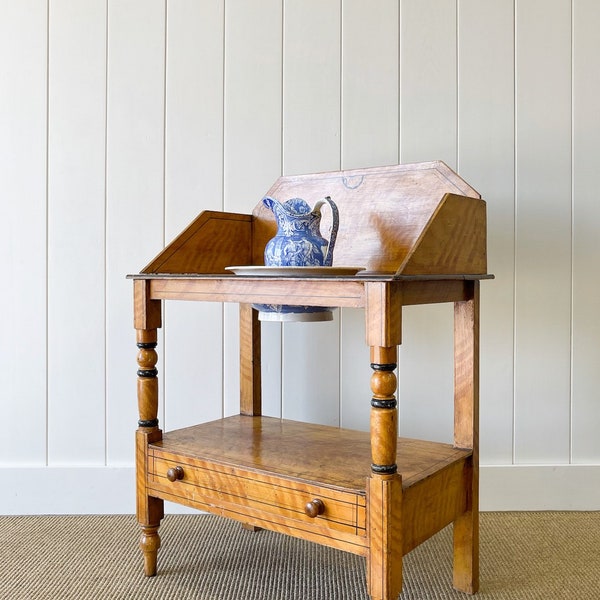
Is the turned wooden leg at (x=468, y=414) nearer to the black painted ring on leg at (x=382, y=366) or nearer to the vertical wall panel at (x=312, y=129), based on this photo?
the black painted ring on leg at (x=382, y=366)

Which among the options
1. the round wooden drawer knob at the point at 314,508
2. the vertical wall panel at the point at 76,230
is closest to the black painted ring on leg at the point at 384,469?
the round wooden drawer knob at the point at 314,508

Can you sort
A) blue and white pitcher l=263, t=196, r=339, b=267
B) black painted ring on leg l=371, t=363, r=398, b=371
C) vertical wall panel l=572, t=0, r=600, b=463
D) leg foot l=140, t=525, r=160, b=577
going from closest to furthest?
black painted ring on leg l=371, t=363, r=398, b=371 → blue and white pitcher l=263, t=196, r=339, b=267 → leg foot l=140, t=525, r=160, b=577 → vertical wall panel l=572, t=0, r=600, b=463

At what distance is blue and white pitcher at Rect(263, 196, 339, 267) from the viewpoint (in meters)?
1.29

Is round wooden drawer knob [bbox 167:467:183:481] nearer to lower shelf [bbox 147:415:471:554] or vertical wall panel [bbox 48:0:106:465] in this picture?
lower shelf [bbox 147:415:471:554]

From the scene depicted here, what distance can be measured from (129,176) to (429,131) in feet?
2.94

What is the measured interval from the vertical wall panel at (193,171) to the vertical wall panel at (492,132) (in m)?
0.72

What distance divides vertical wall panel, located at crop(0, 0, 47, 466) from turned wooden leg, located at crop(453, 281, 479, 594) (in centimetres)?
123

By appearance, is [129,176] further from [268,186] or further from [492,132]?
[492,132]

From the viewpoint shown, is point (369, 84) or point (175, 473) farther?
point (369, 84)

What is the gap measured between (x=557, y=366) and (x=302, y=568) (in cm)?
93

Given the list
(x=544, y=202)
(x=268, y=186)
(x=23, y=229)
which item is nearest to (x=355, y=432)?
(x=268, y=186)

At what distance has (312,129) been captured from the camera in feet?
5.86

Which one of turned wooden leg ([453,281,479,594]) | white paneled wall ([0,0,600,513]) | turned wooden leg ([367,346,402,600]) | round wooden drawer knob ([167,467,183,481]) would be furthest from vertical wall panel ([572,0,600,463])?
round wooden drawer knob ([167,467,183,481])

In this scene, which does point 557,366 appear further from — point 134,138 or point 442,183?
point 134,138
